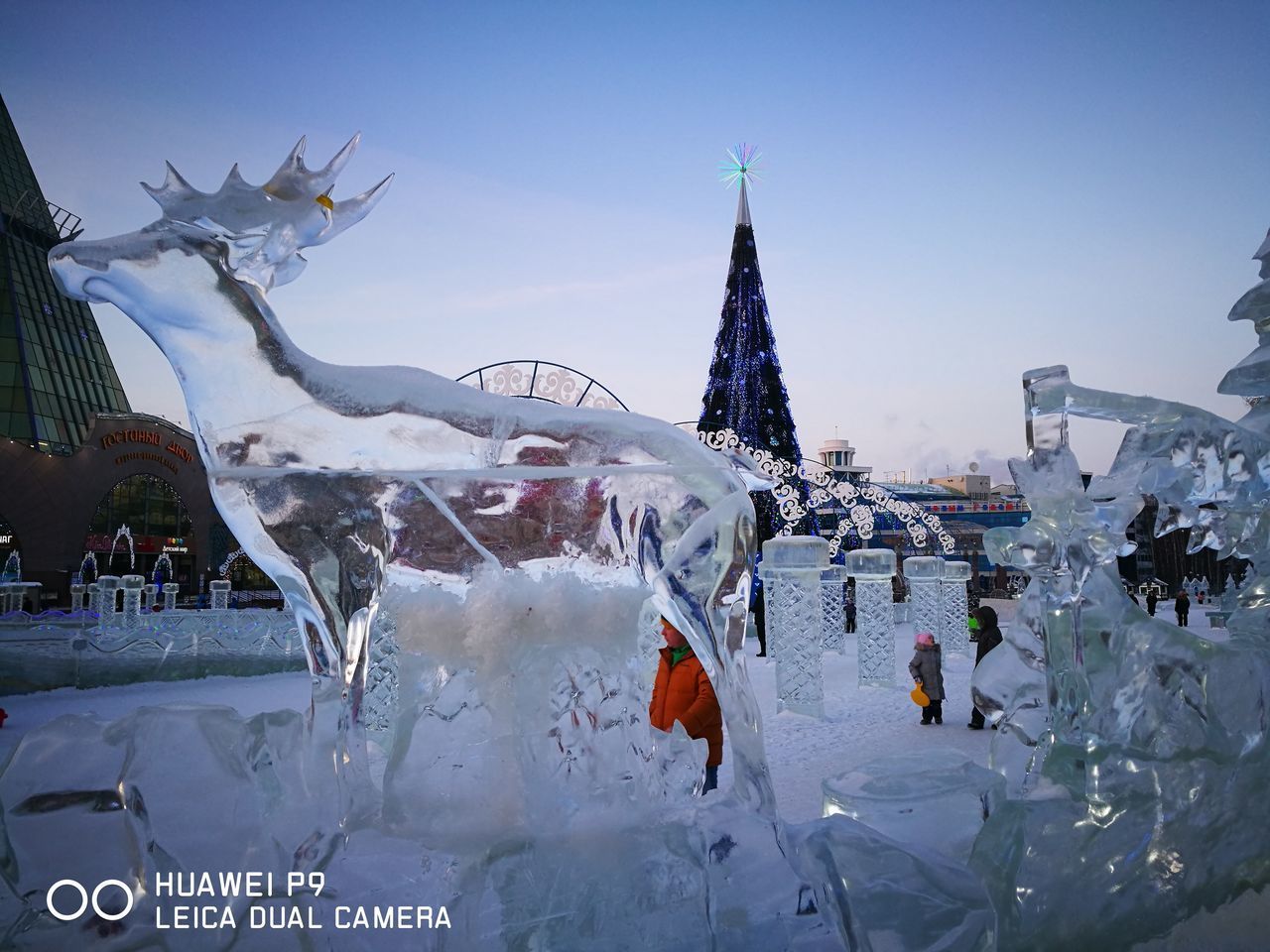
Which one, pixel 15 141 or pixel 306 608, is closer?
pixel 306 608

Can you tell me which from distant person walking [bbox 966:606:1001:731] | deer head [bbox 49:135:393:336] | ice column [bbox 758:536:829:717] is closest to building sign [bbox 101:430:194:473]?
ice column [bbox 758:536:829:717]

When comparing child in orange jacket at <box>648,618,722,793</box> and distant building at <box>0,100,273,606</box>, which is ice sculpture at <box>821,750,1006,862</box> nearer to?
child in orange jacket at <box>648,618,722,793</box>

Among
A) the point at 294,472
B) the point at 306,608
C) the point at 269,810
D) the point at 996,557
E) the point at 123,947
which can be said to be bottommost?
the point at 123,947

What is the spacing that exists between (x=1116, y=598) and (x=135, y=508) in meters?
26.5

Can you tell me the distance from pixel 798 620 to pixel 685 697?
4273 millimetres

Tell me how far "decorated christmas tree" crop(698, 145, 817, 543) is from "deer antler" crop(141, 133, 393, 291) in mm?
11897

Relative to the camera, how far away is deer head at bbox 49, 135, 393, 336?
2.19 meters

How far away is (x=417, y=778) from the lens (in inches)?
86.1

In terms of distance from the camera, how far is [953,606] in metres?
12.8

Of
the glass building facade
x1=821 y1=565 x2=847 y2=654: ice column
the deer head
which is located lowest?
x1=821 y1=565 x2=847 y2=654: ice column

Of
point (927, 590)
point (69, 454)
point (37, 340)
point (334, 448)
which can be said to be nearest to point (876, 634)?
point (927, 590)

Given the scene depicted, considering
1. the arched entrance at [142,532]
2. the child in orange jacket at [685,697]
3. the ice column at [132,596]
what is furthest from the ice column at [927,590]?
the arched entrance at [142,532]

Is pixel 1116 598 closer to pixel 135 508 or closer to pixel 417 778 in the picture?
pixel 417 778

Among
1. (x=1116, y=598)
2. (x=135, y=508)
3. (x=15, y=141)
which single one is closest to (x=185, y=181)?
(x=1116, y=598)
